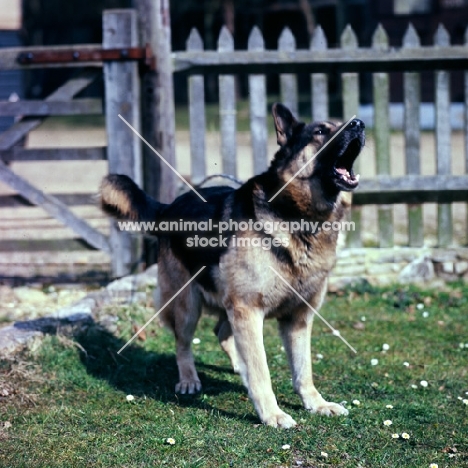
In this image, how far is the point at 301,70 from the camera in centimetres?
745

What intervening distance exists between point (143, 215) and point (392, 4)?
2081cm

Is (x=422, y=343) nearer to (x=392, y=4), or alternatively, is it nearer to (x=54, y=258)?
(x=54, y=258)

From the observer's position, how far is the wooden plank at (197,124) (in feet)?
24.4

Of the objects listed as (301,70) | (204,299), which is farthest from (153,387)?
(301,70)

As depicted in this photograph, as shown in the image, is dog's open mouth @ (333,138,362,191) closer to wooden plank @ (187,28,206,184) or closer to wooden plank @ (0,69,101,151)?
wooden plank @ (187,28,206,184)

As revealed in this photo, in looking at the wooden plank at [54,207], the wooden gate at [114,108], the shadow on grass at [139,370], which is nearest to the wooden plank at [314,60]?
the wooden gate at [114,108]

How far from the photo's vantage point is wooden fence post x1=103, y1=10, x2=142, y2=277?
7090 millimetres

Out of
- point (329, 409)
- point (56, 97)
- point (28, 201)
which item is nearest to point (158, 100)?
point (56, 97)

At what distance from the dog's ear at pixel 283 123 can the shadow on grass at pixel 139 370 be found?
5.34 feet

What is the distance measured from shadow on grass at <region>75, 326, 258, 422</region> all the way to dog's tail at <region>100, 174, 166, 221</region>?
1.00m

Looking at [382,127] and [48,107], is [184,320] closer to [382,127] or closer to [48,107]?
[48,107]

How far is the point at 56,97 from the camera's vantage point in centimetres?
724

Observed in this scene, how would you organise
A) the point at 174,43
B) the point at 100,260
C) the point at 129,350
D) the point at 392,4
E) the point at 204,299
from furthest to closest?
the point at 174,43
the point at 392,4
the point at 100,260
the point at 129,350
the point at 204,299

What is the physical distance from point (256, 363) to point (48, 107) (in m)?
3.98
